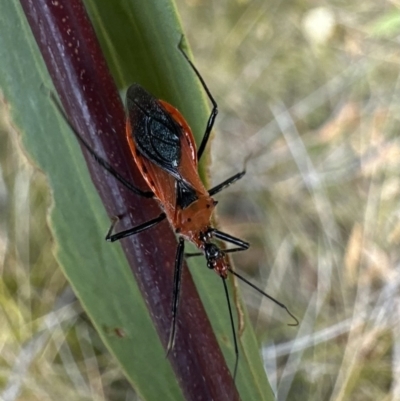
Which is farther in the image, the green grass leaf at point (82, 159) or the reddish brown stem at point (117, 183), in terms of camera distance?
the green grass leaf at point (82, 159)

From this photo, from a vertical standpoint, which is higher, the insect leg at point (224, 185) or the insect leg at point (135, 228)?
the insect leg at point (224, 185)

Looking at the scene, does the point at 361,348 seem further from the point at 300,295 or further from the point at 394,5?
the point at 394,5

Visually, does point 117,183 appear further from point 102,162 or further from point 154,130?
point 154,130

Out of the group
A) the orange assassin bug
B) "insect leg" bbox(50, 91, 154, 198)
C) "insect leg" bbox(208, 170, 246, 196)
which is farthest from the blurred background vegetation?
"insect leg" bbox(50, 91, 154, 198)

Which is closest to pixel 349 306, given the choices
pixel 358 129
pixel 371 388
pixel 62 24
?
pixel 371 388

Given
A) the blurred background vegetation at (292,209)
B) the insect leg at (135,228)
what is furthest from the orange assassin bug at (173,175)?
the blurred background vegetation at (292,209)

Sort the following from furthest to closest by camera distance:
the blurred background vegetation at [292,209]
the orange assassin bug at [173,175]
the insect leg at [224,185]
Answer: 1. the blurred background vegetation at [292,209]
2. the insect leg at [224,185]
3. the orange assassin bug at [173,175]

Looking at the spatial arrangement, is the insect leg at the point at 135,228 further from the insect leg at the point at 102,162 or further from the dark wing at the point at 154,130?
the dark wing at the point at 154,130

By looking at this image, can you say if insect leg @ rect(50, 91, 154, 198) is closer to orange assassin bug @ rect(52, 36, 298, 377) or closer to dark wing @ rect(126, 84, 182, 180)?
orange assassin bug @ rect(52, 36, 298, 377)

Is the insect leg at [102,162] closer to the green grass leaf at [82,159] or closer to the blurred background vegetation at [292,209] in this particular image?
the green grass leaf at [82,159]

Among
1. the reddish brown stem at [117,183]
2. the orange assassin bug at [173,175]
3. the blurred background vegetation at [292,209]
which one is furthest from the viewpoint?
the blurred background vegetation at [292,209]
